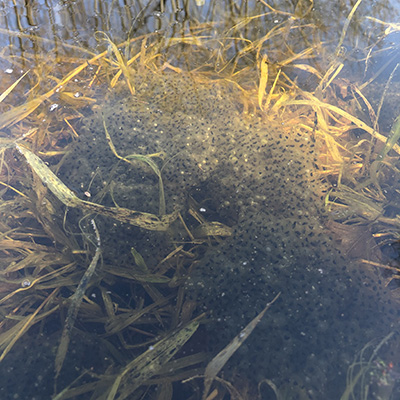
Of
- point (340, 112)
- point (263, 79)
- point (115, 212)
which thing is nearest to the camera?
point (115, 212)

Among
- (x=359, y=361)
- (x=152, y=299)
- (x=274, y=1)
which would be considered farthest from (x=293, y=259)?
(x=274, y=1)

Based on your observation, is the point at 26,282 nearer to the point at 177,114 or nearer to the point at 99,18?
the point at 177,114

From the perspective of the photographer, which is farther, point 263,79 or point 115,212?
point 263,79

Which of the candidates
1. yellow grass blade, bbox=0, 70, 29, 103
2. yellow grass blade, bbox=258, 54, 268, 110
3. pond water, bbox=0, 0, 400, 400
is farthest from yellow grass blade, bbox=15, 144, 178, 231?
yellow grass blade, bbox=258, 54, 268, 110

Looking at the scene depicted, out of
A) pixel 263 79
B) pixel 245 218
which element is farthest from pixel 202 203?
pixel 263 79

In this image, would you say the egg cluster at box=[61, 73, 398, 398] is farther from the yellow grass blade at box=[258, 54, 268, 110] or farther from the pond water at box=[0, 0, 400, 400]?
Result: the yellow grass blade at box=[258, 54, 268, 110]

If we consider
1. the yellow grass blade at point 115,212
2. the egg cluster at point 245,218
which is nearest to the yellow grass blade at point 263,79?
the egg cluster at point 245,218

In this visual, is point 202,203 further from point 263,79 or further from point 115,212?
point 263,79

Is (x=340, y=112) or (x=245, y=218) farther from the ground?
(x=340, y=112)

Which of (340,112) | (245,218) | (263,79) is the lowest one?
(245,218)
